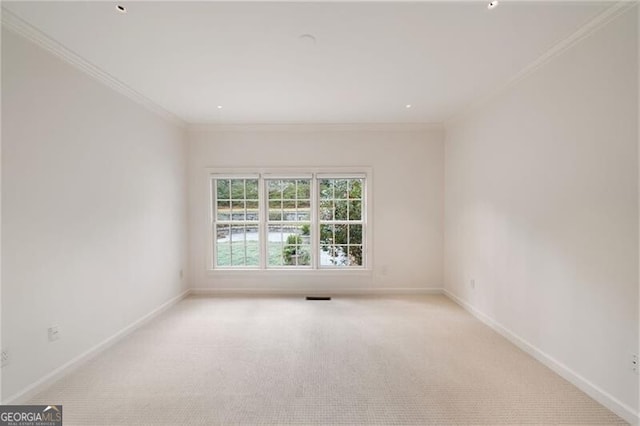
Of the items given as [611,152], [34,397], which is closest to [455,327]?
[611,152]

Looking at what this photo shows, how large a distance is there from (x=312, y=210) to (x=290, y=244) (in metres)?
Result: 0.65

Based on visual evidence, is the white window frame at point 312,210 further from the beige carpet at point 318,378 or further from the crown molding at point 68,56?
the crown molding at point 68,56

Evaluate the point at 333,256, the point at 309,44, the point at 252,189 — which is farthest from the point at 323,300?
the point at 309,44

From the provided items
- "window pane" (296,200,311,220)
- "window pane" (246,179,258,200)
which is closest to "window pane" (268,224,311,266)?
"window pane" (296,200,311,220)

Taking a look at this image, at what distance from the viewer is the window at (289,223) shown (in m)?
4.53

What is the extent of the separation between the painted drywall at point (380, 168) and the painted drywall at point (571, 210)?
1.06 m

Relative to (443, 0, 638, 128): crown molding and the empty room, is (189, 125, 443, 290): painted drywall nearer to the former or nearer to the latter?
the empty room

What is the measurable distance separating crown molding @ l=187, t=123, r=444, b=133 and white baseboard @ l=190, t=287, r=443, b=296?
2.47 meters

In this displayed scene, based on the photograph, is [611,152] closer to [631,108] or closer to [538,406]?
[631,108]

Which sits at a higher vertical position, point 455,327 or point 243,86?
point 243,86

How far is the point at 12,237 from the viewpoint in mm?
1906

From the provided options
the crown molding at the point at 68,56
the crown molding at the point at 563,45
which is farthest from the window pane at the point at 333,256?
the crown molding at the point at 68,56

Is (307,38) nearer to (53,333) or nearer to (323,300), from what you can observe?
(53,333)

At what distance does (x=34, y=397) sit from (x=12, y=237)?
1.15 meters
